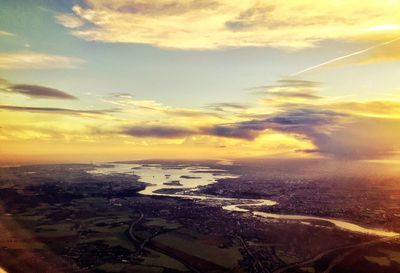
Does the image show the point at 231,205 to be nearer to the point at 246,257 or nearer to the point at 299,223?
the point at 299,223

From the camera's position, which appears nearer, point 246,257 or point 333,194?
point 246,257

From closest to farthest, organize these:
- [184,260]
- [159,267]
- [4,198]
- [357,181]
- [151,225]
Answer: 1. [159,267]
2. [184,260]
3. [151,225]
4. [4,198]
5. [357,181]

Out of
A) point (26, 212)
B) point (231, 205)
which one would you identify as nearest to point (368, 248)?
point (231, 205)

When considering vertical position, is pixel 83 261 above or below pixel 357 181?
below

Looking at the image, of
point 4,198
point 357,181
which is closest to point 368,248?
point 4,198

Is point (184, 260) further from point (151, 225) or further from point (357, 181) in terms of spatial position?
point (357, 181)

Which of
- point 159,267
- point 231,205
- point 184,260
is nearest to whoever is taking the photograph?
point 159,267
